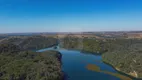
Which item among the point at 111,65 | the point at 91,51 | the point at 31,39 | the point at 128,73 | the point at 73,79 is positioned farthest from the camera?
the point at 31,39

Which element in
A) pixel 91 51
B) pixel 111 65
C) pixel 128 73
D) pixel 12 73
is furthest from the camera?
pixel 91 51

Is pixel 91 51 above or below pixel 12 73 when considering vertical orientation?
below

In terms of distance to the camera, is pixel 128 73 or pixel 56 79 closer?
pixel 56 79

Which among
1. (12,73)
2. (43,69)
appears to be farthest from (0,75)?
(43,69)

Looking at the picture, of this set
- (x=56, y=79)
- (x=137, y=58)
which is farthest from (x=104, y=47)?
(x=56, y=79)

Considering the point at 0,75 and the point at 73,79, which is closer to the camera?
the point at 0,75

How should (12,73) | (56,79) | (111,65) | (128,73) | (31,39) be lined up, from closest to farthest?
(12,73) < (56,79) < (128,73) < (111,65) < (31,39)

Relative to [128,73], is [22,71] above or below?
above

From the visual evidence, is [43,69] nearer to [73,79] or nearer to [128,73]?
[73,79]

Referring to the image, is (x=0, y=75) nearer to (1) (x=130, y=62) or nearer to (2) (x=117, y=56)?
(1) (x=130, y=62)
